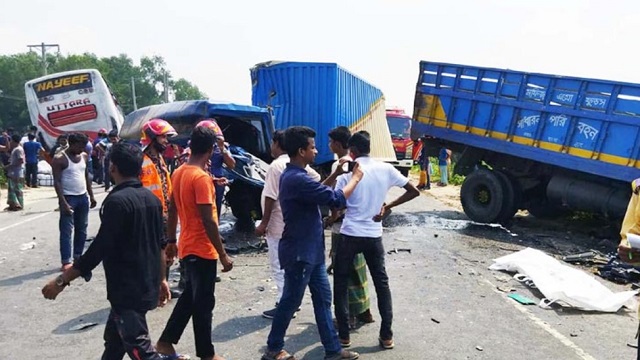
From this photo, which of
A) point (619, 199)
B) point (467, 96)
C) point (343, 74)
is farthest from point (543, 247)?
point (343, 74)

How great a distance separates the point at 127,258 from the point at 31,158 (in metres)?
15.4

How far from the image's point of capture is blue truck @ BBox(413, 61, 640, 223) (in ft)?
29.5

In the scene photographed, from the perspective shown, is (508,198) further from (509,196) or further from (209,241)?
(209,241)

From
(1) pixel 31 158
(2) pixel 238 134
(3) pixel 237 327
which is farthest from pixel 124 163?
(1) pixel 31 158

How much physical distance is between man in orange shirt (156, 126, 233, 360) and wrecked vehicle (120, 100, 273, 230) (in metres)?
3.88

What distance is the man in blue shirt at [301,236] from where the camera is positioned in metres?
3.79

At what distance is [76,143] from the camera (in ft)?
20.7

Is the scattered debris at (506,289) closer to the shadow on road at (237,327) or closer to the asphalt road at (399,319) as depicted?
the asphalt road at (399,319)

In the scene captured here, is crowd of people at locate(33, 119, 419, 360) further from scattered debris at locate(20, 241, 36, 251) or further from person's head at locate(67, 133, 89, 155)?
scattered debris at locate(20, 241, 36, 251)

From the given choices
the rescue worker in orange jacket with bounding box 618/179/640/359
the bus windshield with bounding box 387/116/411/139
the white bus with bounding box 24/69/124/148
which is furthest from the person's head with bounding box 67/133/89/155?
the bus windshield with bounding box 387/116/411/139

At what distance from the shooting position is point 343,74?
11227 mm

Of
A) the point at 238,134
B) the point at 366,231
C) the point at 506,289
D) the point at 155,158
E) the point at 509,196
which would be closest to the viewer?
the point at 366,231

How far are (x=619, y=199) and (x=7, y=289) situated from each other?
869cm

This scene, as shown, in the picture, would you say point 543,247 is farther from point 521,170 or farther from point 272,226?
point 272,226
